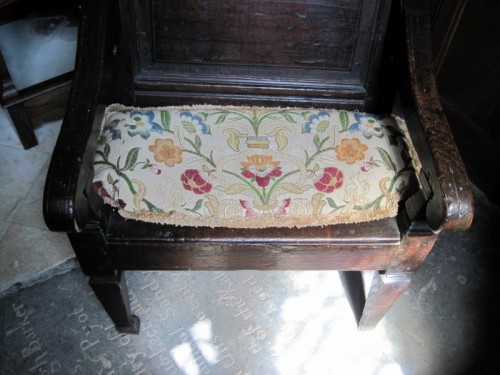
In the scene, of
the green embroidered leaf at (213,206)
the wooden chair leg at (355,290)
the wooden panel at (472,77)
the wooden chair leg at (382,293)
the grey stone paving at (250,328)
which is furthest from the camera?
the wooden panel at (472,77)

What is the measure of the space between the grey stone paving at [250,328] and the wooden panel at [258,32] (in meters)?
0.81

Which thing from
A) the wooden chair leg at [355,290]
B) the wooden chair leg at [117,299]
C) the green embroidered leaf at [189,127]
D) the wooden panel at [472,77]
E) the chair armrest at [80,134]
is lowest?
the wooden chair leg at [355,290]

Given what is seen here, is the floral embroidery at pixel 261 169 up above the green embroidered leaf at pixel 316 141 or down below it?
below

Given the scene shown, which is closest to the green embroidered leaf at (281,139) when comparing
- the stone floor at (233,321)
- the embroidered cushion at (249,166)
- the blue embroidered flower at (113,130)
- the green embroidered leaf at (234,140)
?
the embroidered cushion at (249,166)

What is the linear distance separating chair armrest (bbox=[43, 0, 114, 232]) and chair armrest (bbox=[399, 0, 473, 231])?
0.75 meters

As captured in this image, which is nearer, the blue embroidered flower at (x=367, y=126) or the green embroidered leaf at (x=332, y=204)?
the green embroidered leaf at (x=332, y=204)

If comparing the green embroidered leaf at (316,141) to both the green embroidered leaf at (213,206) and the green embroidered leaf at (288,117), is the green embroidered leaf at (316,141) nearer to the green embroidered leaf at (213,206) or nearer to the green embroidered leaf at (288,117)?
the green embroidered leaf at (288,117)

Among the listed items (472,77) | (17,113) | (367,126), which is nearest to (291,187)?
(367,126)

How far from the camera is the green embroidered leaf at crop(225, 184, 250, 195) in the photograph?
4.06ft

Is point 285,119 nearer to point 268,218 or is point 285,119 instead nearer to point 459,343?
point 268,218

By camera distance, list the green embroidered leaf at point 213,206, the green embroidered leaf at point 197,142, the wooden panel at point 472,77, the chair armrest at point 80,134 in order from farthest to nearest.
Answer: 1. the wooden panel at point 472,77
2. the green embroidered leaf at point 197,142
3. the green embroidered leaf at point 213,206
4. the chair armrest at point 80,134

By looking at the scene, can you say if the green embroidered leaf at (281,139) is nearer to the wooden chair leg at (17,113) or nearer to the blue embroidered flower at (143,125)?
the blue embroidered flower at (143,125)

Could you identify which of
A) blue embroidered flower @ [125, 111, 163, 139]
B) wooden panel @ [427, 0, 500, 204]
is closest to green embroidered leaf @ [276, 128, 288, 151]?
blue embroidered flower @ [125, 111, 163, 139]

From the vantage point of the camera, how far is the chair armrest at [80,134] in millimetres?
1042
